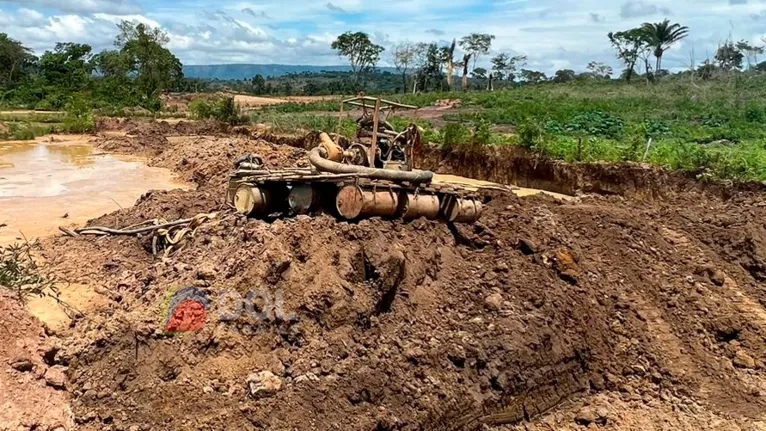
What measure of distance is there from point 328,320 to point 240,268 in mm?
990

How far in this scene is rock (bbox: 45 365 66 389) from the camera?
5512mm

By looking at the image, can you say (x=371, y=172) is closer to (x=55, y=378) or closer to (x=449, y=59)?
(x=55, y=378)

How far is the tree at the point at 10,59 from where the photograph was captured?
4975cm

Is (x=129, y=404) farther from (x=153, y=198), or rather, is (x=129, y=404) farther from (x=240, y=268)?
(x=153, y=198)

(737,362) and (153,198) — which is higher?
(153,198)

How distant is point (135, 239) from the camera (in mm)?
9375

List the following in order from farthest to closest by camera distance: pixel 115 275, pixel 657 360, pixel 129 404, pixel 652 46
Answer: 1. pixel 652 46
2. pixel 115 275
3. pixel 657 360
4. pixel 129 404

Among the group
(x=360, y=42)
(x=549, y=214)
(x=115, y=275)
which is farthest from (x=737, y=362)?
(x=360, y=42)

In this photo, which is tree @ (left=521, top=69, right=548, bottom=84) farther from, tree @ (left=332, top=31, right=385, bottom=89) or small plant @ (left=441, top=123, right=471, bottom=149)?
small plant @ (left=441, top=123, right=471, bottom=149)

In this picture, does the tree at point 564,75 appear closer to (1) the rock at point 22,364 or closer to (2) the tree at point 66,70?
(2) the tree at point 66,70

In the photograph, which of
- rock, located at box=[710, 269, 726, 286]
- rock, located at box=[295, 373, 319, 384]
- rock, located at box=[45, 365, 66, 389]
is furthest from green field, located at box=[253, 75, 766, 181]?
rock, located at box=[45, 365, 66, 389]

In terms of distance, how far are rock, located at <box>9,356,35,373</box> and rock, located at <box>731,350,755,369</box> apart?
709 cm

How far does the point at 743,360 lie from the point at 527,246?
8.71ft

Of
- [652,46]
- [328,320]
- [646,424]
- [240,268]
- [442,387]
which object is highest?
[652,46]
